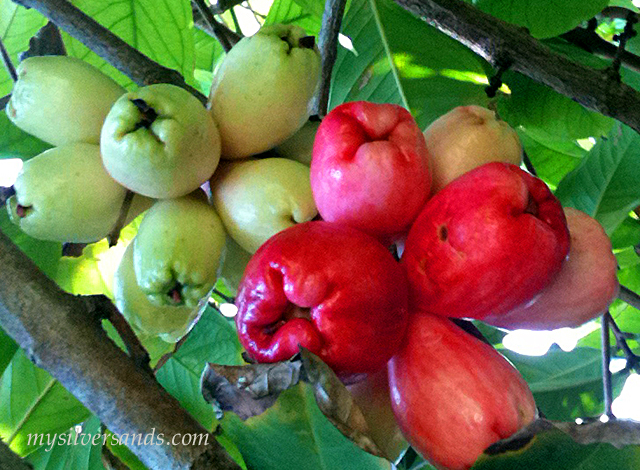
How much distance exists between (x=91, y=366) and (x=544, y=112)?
3.76 ft

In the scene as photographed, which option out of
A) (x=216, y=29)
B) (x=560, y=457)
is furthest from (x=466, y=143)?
(x=216, y=29)

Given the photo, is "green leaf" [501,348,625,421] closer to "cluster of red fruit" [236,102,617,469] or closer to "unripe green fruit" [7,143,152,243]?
"cluster of red fruit" [236,102,617,469]

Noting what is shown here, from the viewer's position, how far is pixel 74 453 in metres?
1.37

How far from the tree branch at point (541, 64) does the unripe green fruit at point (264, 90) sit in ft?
0.92

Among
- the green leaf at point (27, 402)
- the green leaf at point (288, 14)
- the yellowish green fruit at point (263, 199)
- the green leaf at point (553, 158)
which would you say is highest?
the yellowish green fruit at point (263, 199)

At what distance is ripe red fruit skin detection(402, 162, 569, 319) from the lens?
2.29 feet

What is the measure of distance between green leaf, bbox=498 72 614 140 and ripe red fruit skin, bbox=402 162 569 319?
862 millimetres

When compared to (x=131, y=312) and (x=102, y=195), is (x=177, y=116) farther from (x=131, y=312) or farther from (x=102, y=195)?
(x=131, y=312)

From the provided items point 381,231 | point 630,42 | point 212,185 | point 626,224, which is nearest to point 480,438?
point 381,231

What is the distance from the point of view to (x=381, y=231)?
0.79 metres

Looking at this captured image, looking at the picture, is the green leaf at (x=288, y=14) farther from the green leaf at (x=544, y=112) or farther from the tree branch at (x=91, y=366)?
the tree branch at (x=91, y=366)

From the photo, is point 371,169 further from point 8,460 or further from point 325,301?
point 8,460

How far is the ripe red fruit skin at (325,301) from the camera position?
26.7 inches

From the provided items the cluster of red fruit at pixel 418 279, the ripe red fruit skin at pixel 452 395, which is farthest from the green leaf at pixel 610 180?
the ripe red fruit skin at pixel 452 395
